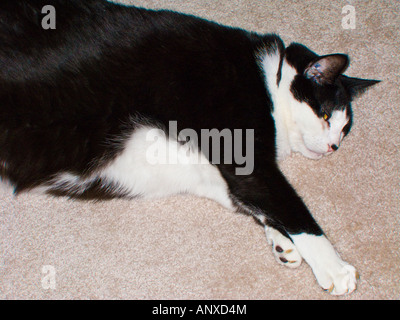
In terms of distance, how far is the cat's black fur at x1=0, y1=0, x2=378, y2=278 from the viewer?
119 cm

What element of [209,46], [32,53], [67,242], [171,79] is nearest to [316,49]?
[209,46]

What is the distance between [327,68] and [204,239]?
704 mm

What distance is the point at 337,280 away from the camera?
119 cm

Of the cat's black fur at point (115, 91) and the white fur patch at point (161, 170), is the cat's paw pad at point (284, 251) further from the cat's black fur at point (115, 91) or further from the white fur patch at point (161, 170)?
the white fur patch at point (161, 170)

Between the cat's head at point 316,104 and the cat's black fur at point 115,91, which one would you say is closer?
the cat's black fur at point 115,91

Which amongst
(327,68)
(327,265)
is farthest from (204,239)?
(327,68)

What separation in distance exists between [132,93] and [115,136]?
0.15 m

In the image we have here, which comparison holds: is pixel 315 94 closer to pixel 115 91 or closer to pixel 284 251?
pixel 284 251

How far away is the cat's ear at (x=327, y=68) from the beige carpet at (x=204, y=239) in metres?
0.30

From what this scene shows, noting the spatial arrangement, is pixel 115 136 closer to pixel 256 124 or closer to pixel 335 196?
pixel 256 124

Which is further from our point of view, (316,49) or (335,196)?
(316,49)

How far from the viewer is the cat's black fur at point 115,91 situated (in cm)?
119

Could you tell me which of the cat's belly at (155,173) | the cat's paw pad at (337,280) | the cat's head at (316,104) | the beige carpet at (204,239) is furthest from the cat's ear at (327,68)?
the cat's paw pad at (337,280)

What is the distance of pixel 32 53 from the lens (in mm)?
1189
